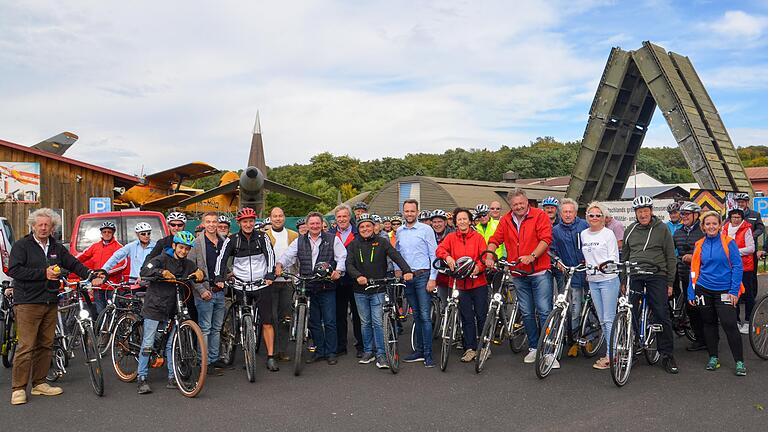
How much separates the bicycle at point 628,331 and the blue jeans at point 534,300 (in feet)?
2.57

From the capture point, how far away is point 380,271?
7.41m

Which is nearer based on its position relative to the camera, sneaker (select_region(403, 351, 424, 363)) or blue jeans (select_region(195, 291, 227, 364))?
blue jeans (select_region(195, 291, 227, 364))

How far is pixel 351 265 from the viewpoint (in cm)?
744

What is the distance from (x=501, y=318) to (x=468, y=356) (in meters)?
0.65

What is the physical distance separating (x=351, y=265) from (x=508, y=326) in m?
2.08

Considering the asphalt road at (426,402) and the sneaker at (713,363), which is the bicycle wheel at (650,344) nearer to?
the asphalt road at (426,402)

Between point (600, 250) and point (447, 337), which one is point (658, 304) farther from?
point (447, 337)

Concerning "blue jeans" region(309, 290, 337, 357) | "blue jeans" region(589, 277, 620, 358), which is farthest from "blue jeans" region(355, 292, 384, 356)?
"blue jeans" region(589, 277, 620, 358)

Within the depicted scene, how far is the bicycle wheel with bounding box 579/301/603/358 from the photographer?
7284mm

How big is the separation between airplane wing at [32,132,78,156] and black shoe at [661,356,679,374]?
2861cm

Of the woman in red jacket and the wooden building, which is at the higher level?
the wooden building

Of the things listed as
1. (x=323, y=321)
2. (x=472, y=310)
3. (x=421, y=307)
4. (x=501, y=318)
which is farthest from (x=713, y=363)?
(x=323, y=321)

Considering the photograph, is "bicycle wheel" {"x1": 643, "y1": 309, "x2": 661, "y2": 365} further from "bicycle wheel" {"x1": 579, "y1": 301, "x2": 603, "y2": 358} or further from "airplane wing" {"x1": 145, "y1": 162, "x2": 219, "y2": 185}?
"airplane wing" {"x1": 145, "y1": 162, "x2": 219, "y2": 185}

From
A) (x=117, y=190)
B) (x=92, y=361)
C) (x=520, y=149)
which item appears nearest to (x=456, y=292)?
(x=92, y=361)
